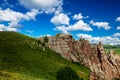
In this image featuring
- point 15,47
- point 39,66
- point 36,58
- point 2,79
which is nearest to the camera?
point 2,79

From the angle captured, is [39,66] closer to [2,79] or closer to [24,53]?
[24,53]

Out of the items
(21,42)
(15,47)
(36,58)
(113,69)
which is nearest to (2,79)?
(36,58)

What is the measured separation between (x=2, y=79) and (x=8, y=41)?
5079 inches

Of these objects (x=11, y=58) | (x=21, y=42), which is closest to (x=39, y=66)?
(x=11, y=58)

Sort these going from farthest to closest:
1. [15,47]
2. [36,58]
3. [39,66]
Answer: [15,47] < [36,58] < [39,66]

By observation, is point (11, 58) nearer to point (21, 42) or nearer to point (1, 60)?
point (1, 60)

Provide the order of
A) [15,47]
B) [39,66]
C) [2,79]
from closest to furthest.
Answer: [2,79], [39,66], [15,47]

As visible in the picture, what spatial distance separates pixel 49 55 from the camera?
622 ft

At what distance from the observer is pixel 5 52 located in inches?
6668

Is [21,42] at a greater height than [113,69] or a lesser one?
greater

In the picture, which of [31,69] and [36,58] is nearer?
[31,69]

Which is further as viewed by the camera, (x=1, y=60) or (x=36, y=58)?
(x=36, y=58)

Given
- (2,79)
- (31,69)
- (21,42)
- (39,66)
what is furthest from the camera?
(21,42)

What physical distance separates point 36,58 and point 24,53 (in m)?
10.2
